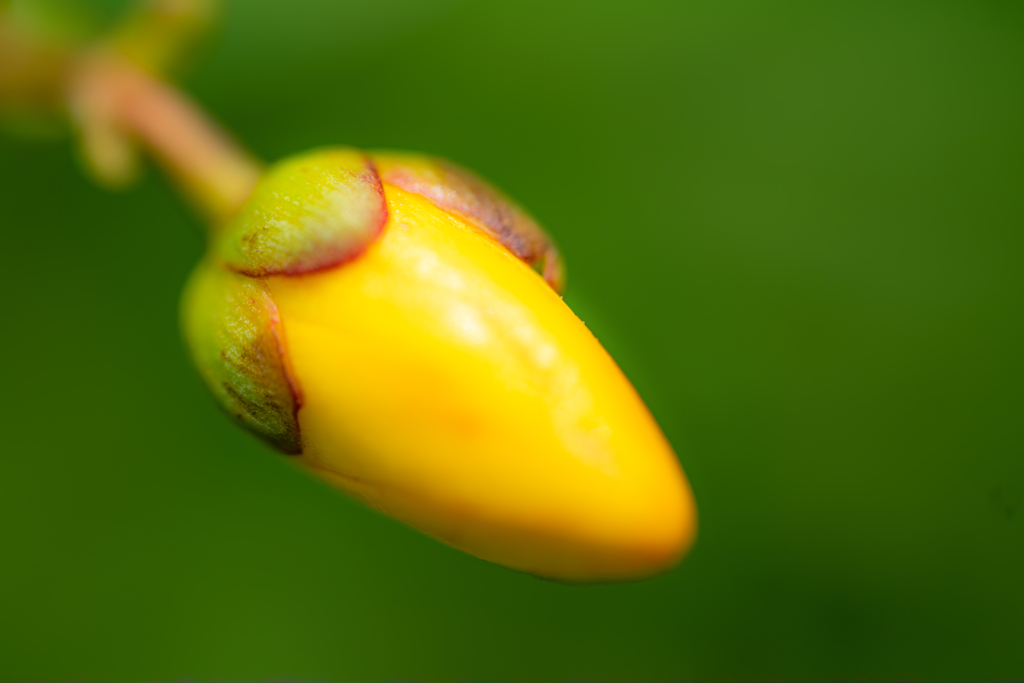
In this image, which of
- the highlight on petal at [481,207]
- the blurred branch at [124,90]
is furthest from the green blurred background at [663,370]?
the highlight on petal at [481,207]

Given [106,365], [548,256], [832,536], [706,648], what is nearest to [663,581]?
[706,648]

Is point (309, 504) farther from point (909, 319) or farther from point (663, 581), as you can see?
point (909, 319)

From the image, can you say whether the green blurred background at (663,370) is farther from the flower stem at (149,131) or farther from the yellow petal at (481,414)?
the yellow petal at (481,414)

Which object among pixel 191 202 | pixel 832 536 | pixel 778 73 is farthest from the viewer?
pixel 778 73

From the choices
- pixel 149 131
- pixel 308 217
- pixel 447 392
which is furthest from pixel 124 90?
pixel 447 392

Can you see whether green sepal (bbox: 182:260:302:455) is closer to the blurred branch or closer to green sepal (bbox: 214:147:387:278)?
green sepal (bbox: 214:147:387:278)

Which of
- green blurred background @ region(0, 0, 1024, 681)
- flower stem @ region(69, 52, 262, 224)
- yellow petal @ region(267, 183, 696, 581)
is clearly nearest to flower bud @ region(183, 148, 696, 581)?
yellow petal @ region(267, 183, 696, 581)
